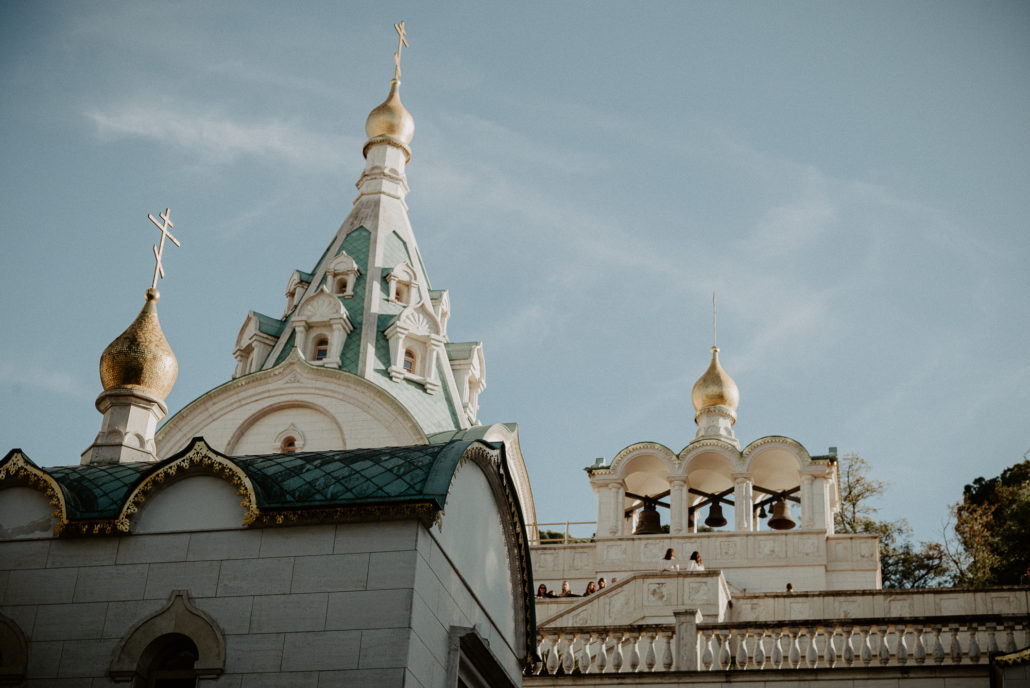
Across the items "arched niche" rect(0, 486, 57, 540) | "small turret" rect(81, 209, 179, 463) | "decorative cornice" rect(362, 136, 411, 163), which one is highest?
"decorative cornice" rect(362, 136, 411, 163)

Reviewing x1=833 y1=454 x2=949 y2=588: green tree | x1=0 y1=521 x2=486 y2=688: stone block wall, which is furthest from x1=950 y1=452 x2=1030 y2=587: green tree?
x1=0 y1=521 x2=486 y2=688: stone block wall

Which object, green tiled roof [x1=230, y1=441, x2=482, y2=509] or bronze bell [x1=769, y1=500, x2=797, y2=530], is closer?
green tiled roof [x1=230, y1=441, x2=482, y2=509]

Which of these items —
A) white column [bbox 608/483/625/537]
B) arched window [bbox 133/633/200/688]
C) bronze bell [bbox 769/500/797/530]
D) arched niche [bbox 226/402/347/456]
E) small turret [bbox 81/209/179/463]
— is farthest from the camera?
bronze bell [bbox 769/500/797/530]

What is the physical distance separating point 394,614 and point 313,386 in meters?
17.8

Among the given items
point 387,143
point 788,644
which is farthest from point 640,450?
point 788,644

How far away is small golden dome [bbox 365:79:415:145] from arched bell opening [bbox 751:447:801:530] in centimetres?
1246

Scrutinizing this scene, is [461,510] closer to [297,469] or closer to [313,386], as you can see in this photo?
[297,469]

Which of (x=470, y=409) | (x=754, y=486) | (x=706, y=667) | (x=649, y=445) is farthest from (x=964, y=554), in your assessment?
(x=706, y=667)

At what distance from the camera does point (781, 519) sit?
30688 millimetres

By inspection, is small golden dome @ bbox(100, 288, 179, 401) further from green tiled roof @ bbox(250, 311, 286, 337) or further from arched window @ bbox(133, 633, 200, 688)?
green tiled roof @ bbox(250, 311, 286, 337)

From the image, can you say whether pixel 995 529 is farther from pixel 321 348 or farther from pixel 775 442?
pixel 321 348

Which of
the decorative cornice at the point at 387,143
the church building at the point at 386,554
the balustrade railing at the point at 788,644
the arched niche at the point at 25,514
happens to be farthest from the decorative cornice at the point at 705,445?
the arched niche at the point at 25,514

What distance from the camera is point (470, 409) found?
31.8 m

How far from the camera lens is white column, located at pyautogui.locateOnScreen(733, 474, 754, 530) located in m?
29.7
